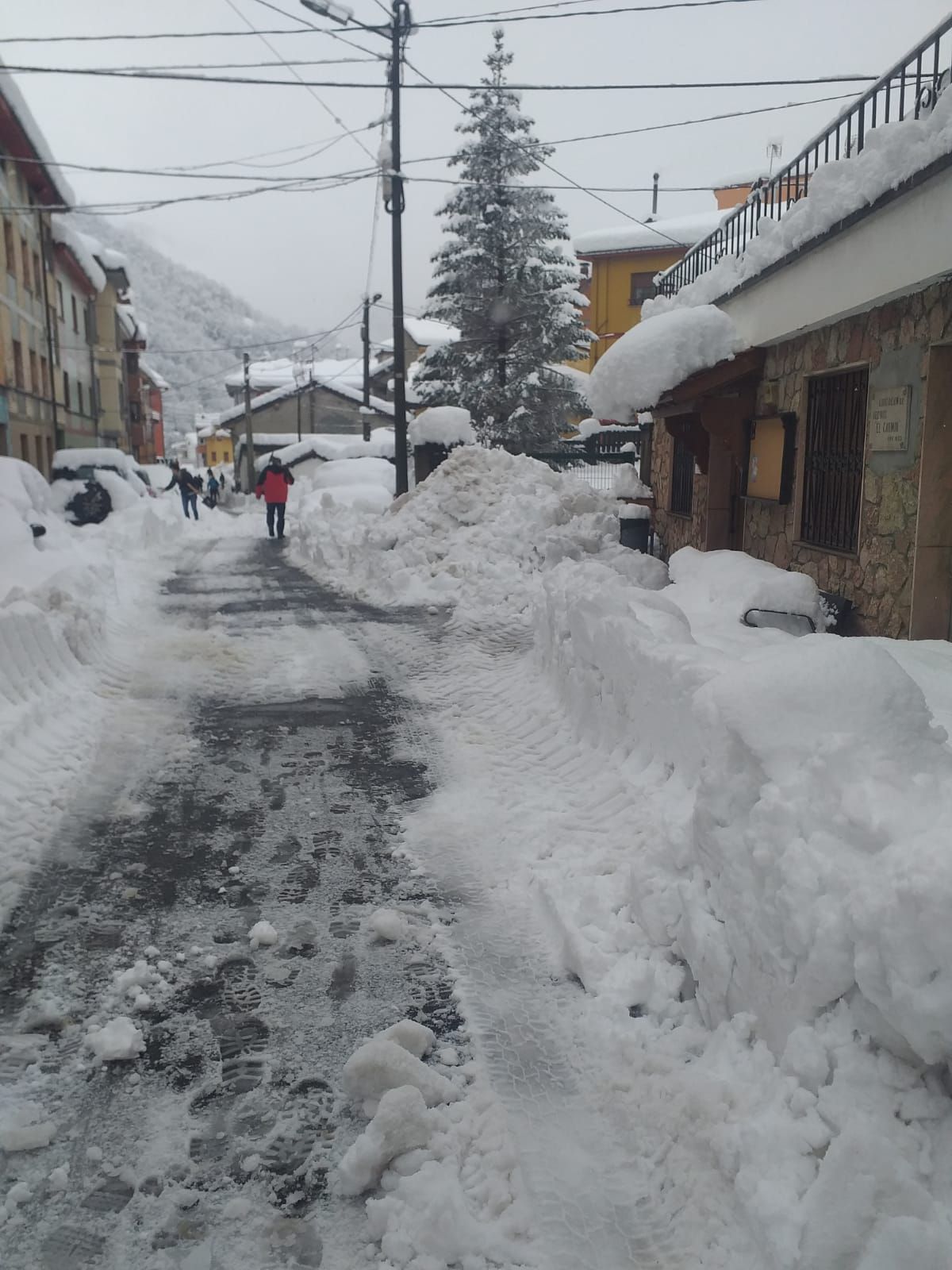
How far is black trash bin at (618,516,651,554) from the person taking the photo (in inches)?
526

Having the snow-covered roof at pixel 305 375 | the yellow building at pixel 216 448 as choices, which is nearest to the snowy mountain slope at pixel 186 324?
the yellow building at pixel 216 448

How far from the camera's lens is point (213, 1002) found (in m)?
3.26

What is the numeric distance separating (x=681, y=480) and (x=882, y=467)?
6425 mm

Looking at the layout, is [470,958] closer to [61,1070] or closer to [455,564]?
[61,1070]

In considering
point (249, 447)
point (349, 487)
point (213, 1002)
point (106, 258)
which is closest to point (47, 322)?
point (349, 487)

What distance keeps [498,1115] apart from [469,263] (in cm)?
2579

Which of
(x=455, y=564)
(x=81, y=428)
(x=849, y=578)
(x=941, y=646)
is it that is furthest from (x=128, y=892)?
(x=81, y=428)

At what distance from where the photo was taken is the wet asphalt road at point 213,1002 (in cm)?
234

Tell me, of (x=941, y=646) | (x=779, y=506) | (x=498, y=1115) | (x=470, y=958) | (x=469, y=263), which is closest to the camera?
(x=498, y=1115)

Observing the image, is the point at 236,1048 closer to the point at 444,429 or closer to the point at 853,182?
the point at 853,182

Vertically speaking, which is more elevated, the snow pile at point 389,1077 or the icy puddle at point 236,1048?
the snow pile at point 389,1077

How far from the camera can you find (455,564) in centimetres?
1197

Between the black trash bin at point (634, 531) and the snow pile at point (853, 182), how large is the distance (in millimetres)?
4090

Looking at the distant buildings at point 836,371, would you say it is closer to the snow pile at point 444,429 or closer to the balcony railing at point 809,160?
the balcony railing at point 809,160
